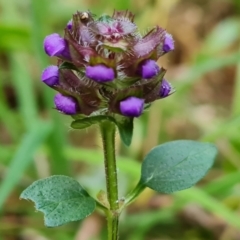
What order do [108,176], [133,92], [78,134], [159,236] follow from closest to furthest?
[133,92] → [108,176] → [159,236] → [78,134]

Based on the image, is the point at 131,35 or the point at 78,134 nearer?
the point at 131,35

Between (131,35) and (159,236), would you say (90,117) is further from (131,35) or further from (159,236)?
(159,236)

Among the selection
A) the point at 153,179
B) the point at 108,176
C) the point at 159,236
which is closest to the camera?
the point at 108,176

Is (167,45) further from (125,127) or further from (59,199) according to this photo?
(59,199)

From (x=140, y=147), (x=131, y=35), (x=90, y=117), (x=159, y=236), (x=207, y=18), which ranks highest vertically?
(x=207, y=18)

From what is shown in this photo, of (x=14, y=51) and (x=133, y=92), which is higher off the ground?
(x=14, y=51)

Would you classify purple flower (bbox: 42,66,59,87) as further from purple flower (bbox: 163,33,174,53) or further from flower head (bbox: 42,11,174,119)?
purple flower (bbox: 163,33,174,53)

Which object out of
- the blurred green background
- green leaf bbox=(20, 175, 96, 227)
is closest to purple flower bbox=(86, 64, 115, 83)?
green leaf bbox=(20, 175, 96, 227)

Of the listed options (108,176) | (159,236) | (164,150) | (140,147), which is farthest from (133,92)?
(140,147)
